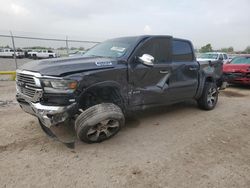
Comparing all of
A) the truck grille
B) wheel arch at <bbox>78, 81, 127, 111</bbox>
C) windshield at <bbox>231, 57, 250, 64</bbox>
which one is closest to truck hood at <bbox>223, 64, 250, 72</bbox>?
windshield at <bbox>231, 57, 250, 64</bbox>

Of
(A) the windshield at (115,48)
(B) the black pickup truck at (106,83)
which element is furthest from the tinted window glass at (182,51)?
(A) the windshield at (115,48)

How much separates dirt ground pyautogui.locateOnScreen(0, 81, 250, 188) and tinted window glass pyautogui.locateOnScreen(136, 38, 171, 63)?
1.37 metres

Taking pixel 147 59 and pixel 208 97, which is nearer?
pixel 147 59

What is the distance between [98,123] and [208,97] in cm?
360

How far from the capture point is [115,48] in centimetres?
439

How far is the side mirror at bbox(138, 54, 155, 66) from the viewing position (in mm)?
3852

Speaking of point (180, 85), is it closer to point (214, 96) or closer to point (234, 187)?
point (214, 96)

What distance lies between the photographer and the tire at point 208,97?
576cm

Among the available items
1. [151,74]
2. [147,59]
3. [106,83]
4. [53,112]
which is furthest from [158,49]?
[53,112]

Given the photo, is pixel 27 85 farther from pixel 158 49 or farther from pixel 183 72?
pixel 183 72

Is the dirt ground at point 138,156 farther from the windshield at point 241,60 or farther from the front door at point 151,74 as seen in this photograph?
the windshield at point 241,60

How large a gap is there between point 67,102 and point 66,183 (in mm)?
1129

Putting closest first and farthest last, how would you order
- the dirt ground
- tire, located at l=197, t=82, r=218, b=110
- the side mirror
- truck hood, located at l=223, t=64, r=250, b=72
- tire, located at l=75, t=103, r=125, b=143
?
the dirt ground < tire, located at l=75, t=103, r=125, b=143 < the side mirror < tire, located at l=197, t=82, r=218, b=110 < truck hood, located at l=223, t=64, r=250, b=72

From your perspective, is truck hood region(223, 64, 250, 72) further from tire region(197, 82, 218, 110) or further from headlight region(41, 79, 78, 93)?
headlight region(41, 79, 78, 93)
